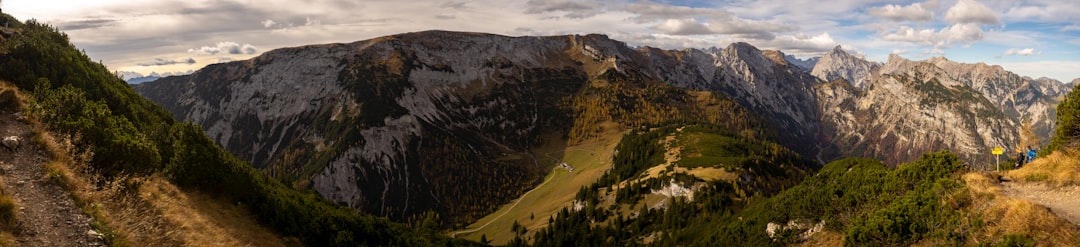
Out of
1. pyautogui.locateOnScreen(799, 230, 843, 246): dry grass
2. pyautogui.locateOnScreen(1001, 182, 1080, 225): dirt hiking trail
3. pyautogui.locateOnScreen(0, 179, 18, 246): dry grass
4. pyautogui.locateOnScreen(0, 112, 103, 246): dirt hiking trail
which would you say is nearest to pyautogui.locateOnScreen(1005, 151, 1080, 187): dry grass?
pyautogui.locateOnScreen(1001, 182, 1080, 225): dirt hiking trail

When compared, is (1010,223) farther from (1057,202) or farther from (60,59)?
(60,59)

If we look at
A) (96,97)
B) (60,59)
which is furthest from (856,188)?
(60,59)

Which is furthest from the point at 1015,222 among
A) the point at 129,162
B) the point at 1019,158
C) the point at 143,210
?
the point at 129,162

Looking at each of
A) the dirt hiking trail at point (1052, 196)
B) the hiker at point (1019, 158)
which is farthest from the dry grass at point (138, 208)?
the hiker at point (1019, 158)

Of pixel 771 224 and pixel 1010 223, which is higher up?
pixel 1010 223

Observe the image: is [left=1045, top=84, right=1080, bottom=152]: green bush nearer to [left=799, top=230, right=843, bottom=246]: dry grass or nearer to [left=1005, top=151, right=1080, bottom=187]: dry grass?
[left=1005, top=151, right=1080, bottom=187]: dry grass

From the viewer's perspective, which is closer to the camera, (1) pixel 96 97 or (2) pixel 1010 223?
(2) pixel 1010 223

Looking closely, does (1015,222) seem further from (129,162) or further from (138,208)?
(129,162)

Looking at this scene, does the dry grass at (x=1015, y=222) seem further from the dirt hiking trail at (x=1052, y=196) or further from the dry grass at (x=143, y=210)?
the dry grass at (x=143, y=210)
